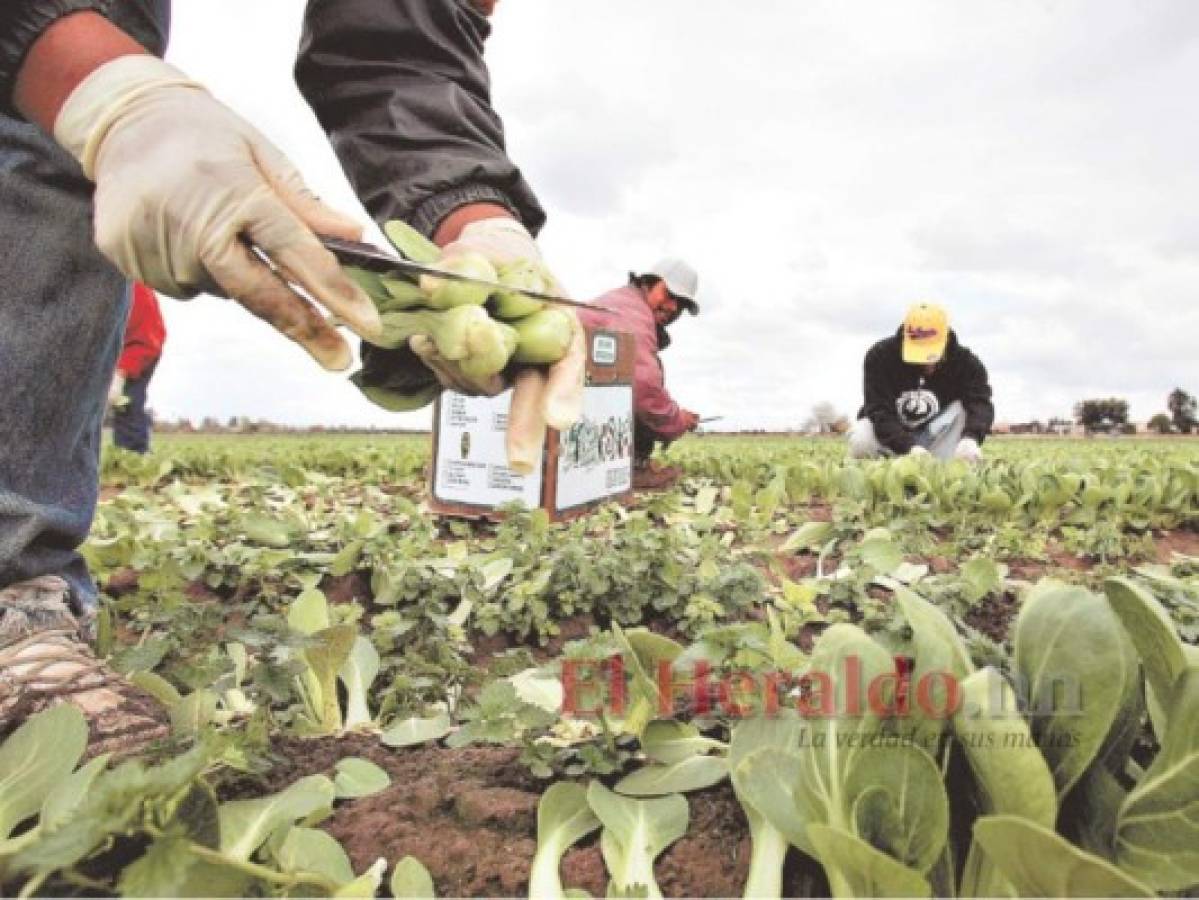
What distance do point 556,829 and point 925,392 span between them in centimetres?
880

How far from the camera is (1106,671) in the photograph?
1068 mm

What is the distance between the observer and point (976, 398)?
375 inches

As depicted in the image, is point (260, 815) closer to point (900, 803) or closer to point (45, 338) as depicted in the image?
point (900, 803)

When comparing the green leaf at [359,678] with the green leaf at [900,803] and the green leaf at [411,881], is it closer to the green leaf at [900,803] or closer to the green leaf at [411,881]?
the green leaf at [411,881]

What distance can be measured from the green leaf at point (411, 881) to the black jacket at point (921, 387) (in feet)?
27.3

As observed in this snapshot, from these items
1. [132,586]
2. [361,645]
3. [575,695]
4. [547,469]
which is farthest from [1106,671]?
[547,469]

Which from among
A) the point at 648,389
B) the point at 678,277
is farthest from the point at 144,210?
the point at 678,277

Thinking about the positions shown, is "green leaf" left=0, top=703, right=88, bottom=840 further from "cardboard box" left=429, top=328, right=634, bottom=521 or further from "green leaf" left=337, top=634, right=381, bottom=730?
"cardboard box" left=429, top=328, right=634, bottom=521

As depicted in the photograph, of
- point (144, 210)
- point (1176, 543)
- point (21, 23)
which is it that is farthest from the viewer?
point (1176, 543)

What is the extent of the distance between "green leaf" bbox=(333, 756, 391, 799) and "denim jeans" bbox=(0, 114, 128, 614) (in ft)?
3.48

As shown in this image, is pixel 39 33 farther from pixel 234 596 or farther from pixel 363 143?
pixel 234 596

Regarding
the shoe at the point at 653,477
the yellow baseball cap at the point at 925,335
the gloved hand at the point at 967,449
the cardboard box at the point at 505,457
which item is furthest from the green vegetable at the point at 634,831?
the yellow baseball cap at the point at 925,335

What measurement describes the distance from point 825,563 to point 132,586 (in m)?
2.13

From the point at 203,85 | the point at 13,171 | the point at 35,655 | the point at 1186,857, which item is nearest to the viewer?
the point at 1186,857
